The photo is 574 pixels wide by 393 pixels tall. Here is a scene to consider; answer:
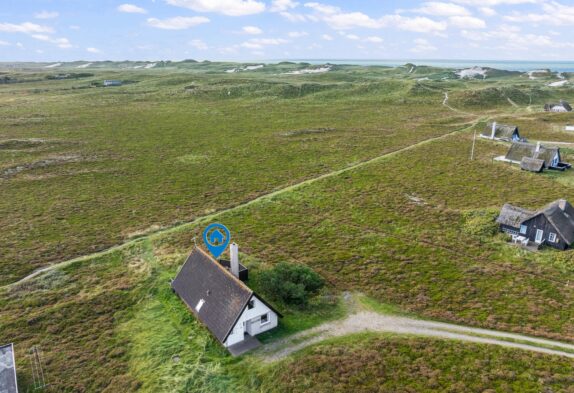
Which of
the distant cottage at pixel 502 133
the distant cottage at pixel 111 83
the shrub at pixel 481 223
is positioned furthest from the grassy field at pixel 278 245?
the distant cottage at pixel 111 83

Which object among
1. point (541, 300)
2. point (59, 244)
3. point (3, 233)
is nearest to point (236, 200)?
point (59, 244)

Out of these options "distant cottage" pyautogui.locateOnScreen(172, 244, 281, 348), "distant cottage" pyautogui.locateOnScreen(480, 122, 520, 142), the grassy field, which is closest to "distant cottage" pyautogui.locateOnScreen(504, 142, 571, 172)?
the grassy field

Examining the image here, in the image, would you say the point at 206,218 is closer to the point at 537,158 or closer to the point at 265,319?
the point at 265,319

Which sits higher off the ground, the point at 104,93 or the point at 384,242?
the point at 104,93

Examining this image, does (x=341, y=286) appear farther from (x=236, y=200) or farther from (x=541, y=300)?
(x=236, y=200)

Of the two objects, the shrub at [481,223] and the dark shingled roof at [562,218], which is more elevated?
the dark shingled roof at [562,218]

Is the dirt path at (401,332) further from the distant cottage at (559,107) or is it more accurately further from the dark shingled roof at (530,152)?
the distant cottage at (559,107)

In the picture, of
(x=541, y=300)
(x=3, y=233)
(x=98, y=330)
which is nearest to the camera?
(x=98, y=330)
